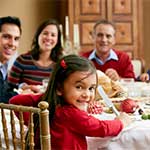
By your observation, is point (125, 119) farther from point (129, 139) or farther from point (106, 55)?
point (106, 55)

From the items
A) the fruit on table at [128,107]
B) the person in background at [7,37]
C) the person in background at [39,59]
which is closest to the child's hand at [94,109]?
the fruit on table at [128,107]

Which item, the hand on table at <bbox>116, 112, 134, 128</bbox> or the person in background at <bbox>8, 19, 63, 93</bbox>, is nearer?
the hand on table at <bbox>116, 112, 134, 128</bbox>

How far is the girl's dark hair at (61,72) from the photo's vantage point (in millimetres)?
1383

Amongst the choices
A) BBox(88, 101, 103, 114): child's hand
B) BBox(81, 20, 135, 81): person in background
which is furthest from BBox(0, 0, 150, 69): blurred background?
BBox(88, 101, 103, 114): child's hand

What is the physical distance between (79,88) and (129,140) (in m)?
0.25

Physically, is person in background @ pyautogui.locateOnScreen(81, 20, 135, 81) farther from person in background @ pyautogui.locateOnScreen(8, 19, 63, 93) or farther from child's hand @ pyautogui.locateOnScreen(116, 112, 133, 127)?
child's hand @ pyautogui.locateOnScreen(116, 112, 133, 127)

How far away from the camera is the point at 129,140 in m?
1.35

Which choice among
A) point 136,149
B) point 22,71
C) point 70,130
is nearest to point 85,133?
point 70,130

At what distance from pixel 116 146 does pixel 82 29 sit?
9.41 feet

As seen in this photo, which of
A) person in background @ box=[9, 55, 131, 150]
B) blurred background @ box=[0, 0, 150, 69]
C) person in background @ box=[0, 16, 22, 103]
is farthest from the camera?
blurred background @ box=[0, 0, 150, 69]

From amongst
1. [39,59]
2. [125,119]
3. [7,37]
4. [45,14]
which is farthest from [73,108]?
[45,14]

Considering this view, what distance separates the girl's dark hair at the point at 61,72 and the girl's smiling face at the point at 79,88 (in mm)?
16

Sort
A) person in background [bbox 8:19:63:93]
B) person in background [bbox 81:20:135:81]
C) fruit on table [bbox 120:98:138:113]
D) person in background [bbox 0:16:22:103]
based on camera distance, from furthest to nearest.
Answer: person in background [bbox 81:20:135:81]
person in background [bbox 8:19:63:93]
person in background [bbox 0:16:22:103]
fruit on table [bbox 120:98:138:113]

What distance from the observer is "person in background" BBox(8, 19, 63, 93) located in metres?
2.79
